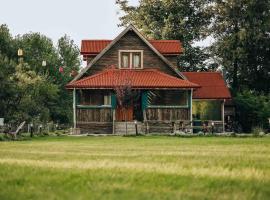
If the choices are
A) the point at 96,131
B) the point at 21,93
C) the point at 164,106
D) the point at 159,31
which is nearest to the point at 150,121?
the point at 164,106

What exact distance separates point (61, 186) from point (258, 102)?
39.1 metres

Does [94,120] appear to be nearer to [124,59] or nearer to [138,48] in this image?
[124,59]

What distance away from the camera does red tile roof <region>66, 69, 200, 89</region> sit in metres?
37.0

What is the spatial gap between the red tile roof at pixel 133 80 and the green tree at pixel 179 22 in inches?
507

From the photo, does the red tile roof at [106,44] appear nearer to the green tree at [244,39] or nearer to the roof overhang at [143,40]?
the roof overhang at [143,40]

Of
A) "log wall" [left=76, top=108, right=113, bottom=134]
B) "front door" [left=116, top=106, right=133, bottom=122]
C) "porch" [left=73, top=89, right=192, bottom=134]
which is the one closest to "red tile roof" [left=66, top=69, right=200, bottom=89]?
"porch" [left=73, top=89, right=192, bottom=134]

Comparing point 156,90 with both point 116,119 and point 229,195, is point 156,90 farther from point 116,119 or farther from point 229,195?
point 229,195

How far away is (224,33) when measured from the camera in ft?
171

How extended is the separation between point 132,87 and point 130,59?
4166mm

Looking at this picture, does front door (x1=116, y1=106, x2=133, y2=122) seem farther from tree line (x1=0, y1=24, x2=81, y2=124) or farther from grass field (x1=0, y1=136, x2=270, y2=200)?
grass field (x1=0, y1=136, x2=270, y2=200)

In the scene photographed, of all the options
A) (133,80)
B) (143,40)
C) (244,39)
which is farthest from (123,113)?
(244,39)

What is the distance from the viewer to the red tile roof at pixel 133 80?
37.0 meters

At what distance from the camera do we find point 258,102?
44406mm

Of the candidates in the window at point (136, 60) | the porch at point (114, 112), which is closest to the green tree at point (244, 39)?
the window at point (136, 60)
